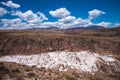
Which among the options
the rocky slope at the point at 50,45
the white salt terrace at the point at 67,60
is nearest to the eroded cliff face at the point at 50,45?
the rocky slope at the point at 50,45

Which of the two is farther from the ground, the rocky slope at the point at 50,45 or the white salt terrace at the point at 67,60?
the rocky slope at the point at 50,45

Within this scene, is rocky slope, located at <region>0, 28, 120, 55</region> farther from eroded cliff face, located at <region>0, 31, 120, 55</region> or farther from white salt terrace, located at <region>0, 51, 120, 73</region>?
white salt terrace, located at <region>0, 51, 120, 73</region>

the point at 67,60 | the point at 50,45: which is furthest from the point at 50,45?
the point at 67,60

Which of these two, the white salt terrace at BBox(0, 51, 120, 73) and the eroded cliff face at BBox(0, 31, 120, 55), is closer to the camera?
the white salt terrace at BBox(0, 51, 120, 73)

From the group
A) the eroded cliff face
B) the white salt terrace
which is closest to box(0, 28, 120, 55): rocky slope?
the eroded cliff face

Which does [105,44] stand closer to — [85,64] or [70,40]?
[70,40]

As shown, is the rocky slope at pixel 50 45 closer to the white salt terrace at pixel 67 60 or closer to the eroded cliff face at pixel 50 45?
the eroded cliff face at pixel 50 45

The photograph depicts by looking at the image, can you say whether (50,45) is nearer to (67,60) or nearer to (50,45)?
(50,45)

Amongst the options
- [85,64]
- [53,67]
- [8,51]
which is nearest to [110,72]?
[85,64]
